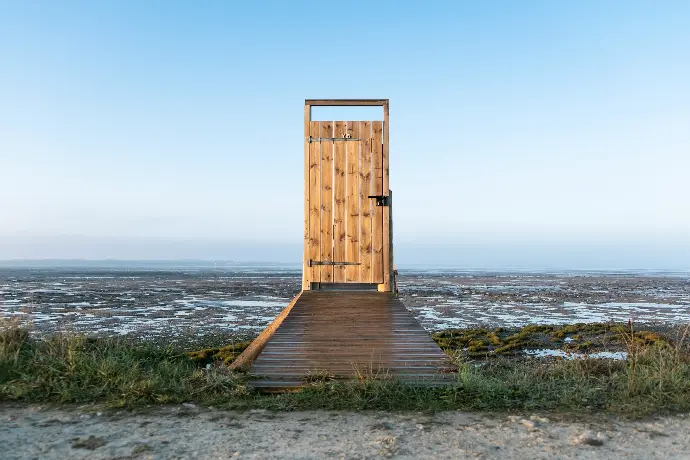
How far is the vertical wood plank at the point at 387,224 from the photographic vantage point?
1089cm

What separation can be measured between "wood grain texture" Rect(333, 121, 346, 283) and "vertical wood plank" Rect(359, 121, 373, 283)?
0.32m

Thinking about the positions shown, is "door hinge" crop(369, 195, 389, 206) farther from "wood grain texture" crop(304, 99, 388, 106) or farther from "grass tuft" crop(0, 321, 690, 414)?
"grass tuft" crop(0, 321, 690, 414)

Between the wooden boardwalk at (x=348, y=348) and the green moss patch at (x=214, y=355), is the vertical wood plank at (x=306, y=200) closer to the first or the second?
the wooden boardwalk at (x=348, y=348)

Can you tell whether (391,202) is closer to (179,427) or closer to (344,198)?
(344,198)

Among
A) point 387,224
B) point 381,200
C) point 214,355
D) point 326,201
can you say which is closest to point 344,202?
point 326,201

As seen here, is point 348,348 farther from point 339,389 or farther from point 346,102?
point 346,102

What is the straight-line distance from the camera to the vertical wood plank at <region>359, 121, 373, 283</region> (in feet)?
35.8

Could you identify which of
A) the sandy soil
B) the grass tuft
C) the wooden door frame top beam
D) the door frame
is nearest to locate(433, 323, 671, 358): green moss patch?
the door frame

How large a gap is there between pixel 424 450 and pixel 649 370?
3385mm

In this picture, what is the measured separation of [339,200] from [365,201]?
51cm

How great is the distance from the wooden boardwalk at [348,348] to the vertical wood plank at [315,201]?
1512 mm

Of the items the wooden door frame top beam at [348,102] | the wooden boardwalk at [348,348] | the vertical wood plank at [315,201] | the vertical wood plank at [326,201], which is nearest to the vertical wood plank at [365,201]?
the wooden door frame top beam at [348,102]

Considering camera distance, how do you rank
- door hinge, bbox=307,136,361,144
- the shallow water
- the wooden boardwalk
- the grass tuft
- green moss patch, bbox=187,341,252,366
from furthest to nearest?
the shallow water → green moss patch, bbox=187,341,252,366 → door hinge, bbox=307,136,361,144 → the wooden boardwalk → the grass tuft

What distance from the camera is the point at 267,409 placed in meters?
5.00
